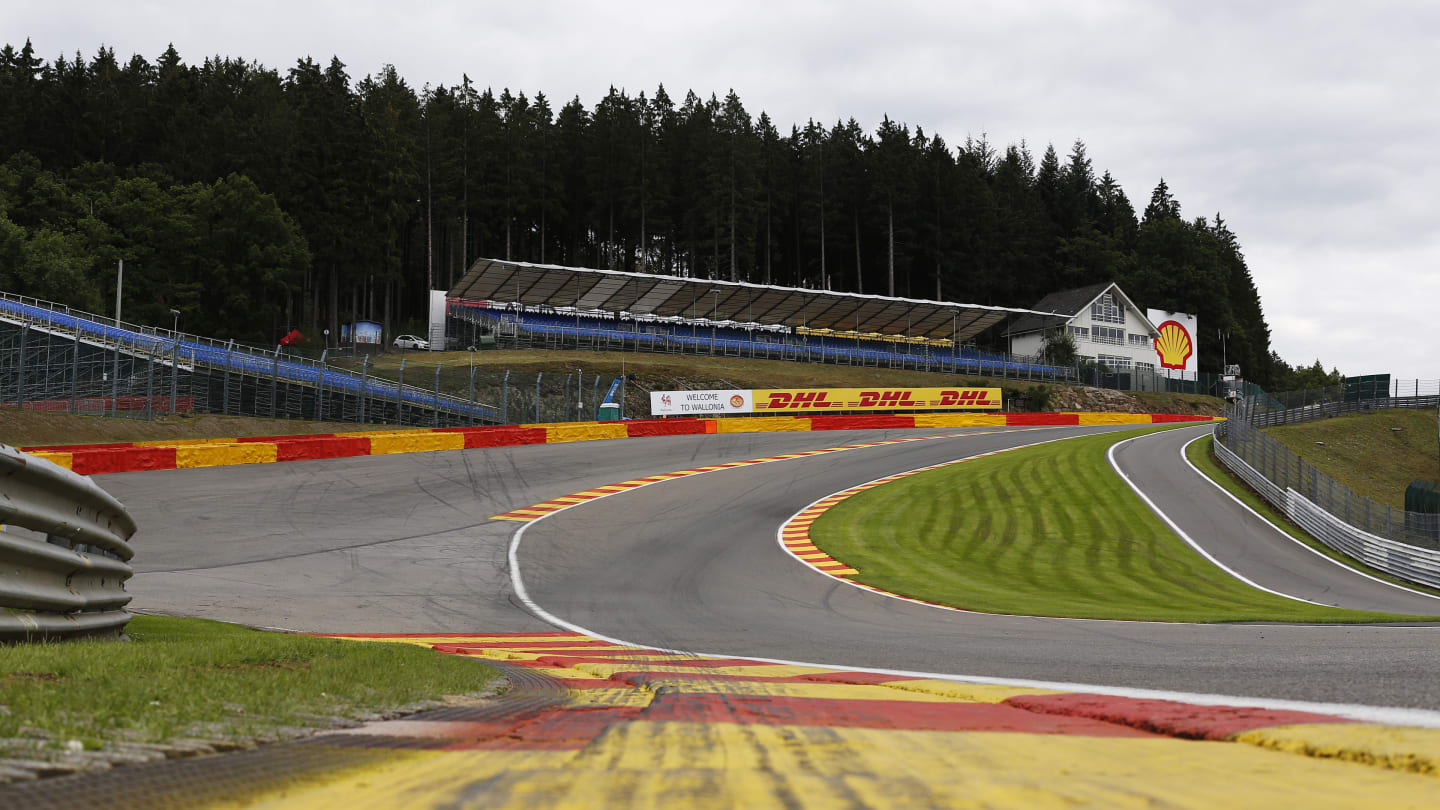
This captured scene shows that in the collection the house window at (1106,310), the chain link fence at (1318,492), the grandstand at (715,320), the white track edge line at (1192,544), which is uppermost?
the house window at (1106,310)

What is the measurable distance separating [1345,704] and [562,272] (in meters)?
66.2

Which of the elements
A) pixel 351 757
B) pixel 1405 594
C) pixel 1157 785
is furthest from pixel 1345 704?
pixel 1405 594

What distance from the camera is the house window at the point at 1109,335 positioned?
92.1m

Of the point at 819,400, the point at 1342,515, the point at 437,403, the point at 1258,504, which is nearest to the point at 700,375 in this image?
the point at 819,400

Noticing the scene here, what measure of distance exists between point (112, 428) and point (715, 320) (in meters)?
49.0

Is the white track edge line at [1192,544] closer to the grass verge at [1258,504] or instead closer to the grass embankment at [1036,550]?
the grass embankment at [1036,550]

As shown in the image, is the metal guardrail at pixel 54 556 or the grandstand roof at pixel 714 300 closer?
the metal guardrail at pixel 54 556

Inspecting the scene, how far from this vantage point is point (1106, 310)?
9325 cm

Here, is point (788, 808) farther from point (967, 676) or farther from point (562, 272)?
point (562, 272)

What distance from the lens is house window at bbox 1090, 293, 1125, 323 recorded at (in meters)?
92.1

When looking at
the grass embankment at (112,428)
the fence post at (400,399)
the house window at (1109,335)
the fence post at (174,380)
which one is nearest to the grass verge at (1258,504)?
the fence post at (400,399)

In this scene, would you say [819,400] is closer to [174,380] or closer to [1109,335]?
[174,380]

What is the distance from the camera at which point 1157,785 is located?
2.03 m

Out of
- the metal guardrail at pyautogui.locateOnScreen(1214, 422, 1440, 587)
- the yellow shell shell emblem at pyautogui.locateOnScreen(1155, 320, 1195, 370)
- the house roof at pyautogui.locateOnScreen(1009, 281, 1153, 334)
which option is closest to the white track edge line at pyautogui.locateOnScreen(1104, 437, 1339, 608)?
the metal guardrail at pyautogui.locateOnScreen(1214, 422, 1440, 587)
